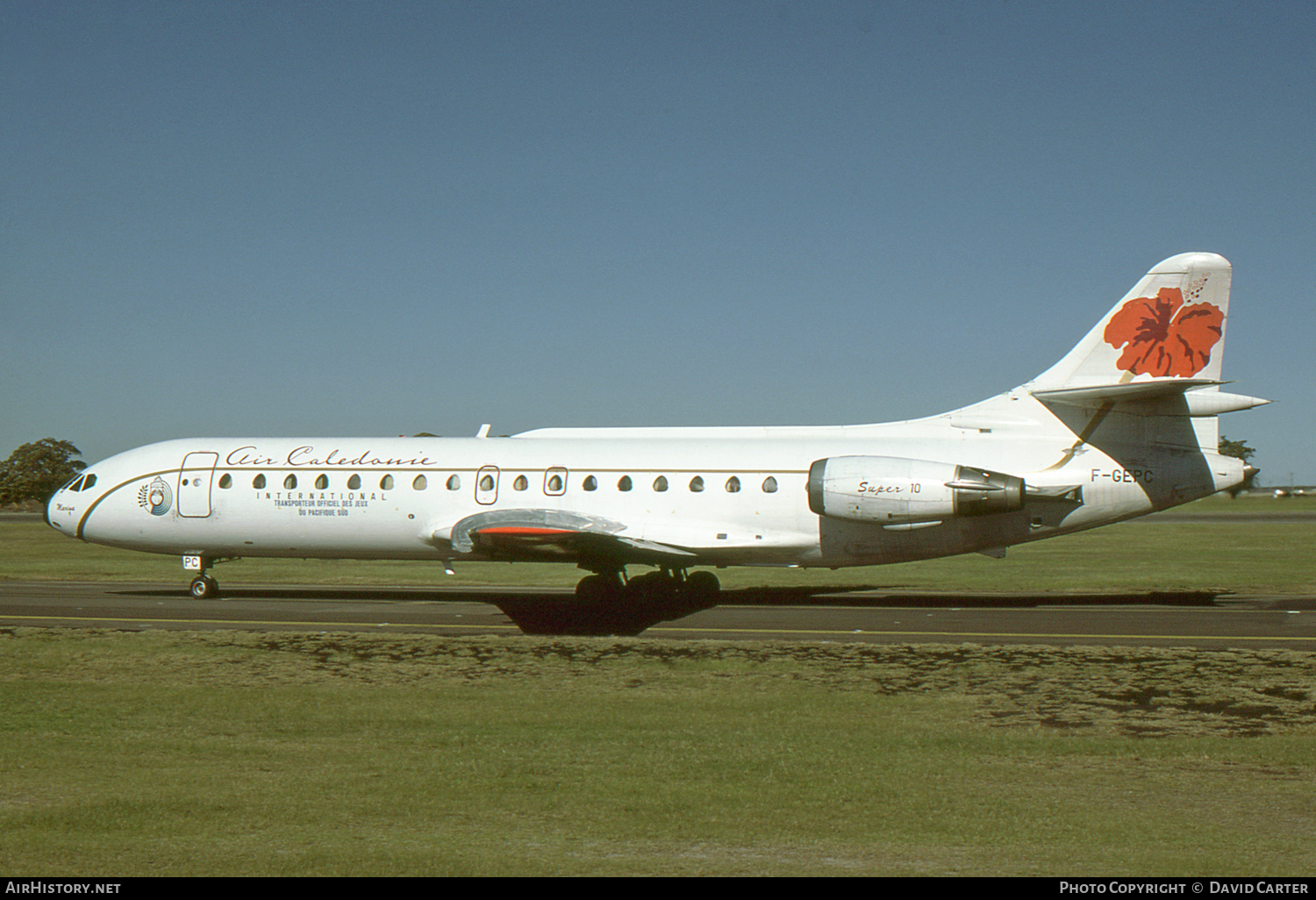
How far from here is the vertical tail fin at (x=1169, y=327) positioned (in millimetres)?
20172

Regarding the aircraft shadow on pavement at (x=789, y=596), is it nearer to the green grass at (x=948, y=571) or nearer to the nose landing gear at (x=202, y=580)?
the nose landing gear at (x=202, y=580)

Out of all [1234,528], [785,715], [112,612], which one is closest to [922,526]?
[785,715]

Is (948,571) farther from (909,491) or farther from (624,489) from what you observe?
(624,489)

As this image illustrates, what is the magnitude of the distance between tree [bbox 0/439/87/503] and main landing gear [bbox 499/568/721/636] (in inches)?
Result: 4461

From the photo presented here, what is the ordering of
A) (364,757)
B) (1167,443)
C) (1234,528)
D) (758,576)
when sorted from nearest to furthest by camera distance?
(364,757) < (1167,443) < (758,576) < (1234,528)

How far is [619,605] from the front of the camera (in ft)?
73.7

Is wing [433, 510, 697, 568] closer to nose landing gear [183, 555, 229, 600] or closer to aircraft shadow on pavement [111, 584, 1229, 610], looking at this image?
aircraft shadow on pavement [111, 584, 1229, 610]

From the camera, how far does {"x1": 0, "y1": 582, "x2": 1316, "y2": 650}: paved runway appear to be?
17.6 metres

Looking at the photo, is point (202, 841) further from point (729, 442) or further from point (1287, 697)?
point (729, 442)

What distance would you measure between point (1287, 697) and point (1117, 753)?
3.95 metres

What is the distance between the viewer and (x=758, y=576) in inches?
1235

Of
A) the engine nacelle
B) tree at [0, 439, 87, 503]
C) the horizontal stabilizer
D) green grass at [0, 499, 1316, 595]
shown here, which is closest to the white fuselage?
the engine nacelle

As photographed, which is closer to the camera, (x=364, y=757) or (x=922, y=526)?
(x=364, y=757)

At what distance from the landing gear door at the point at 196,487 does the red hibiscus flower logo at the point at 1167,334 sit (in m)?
19.1
